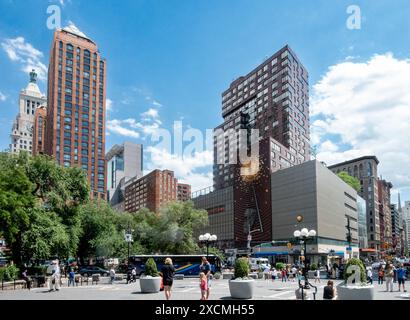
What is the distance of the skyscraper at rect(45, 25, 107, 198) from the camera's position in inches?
4870

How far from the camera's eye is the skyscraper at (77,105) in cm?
12369

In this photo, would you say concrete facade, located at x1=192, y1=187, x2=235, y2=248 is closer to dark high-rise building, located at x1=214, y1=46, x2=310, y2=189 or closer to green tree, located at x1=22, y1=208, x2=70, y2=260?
dark high-rise building, located at x1=214, y1=46, x2=310, y2=189

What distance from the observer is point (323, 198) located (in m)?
84.4

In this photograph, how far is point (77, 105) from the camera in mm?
127312

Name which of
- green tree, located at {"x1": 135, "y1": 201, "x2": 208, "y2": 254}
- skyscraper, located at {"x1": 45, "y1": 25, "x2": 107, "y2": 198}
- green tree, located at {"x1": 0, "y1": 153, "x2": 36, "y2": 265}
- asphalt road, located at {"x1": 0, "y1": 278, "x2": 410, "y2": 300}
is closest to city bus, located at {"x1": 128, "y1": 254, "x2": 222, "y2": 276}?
green tree, located at {"x1": 135, "y1": 201, "x2": 208, "y2": 254}

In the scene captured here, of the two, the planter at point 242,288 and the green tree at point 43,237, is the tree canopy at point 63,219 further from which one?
the planter at point 242,288

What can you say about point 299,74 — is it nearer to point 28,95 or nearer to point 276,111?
point 276,111

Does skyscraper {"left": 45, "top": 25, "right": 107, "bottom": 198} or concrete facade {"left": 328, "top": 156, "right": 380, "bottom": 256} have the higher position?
skyscraper {"left": 45, "top": 25, "right": 107, "bottom": 198}

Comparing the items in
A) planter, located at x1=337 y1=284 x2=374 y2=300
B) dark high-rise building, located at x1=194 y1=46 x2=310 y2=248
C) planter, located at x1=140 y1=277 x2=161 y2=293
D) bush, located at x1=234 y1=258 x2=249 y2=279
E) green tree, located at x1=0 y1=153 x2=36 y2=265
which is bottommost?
planter, located at x1=140 y1=277 x2=161 y2=293

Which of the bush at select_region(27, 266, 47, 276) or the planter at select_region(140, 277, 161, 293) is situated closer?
the planter at select_region(140, 277, 161, 293)

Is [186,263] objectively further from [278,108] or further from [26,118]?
[26,118]

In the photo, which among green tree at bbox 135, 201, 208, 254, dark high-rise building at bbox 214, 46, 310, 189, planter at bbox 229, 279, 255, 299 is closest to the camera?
planter at bbox 229, 279, 255, 299

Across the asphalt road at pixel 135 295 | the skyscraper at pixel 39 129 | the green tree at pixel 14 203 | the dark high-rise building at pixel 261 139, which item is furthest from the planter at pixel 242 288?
the skyscraper at pixel 39 129
